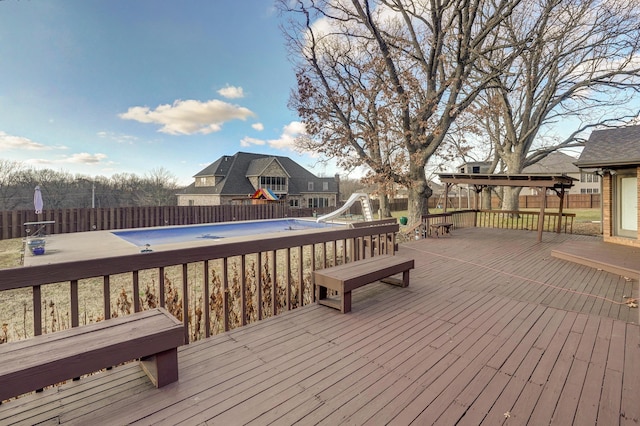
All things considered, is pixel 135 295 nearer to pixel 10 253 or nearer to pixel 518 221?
pixel 10 253

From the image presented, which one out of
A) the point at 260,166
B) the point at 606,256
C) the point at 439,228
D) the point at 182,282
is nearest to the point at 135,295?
the point at 182,282

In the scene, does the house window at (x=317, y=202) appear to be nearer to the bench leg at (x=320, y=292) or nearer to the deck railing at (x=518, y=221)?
the deck railing at (x=518, y=221)

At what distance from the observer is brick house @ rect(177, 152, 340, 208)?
2873cm

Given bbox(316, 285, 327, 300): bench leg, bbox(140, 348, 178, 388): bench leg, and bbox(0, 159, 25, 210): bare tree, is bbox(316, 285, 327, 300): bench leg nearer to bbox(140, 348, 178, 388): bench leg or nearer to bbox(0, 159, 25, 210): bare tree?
bbox(140, 348, 178, 388): bench leg

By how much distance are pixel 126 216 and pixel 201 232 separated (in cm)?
453

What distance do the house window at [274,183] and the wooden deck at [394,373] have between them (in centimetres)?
2703

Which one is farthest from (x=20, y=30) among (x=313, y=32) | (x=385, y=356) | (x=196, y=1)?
(x=385, y=356)

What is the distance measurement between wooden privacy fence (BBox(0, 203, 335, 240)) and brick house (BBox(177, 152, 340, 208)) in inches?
214

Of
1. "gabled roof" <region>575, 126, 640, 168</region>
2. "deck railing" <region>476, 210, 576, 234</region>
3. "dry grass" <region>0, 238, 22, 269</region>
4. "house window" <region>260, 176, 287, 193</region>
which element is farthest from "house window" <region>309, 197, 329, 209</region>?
"gabled roof" <region>575, 126, 640, 168</region>

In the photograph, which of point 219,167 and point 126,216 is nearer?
point 126,216

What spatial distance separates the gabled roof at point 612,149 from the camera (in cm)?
706

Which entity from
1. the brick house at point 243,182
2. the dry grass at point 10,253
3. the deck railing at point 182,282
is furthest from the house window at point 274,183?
the deck railing at point 182,282

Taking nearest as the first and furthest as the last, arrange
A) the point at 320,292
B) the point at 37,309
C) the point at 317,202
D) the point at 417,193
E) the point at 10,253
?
1. the point at 37,309
2. the point at 320,292
3. the point at 10,253
4. the point at 417,193
5. the point at 317,202

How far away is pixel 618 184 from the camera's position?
8.27m
